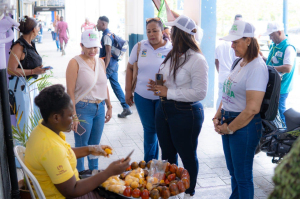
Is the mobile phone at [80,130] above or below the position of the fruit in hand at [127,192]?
above

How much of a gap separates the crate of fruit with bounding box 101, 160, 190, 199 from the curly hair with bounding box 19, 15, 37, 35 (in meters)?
2.74

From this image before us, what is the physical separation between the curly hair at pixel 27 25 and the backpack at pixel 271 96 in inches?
126

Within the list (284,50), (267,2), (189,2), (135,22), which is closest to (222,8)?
(267,2)

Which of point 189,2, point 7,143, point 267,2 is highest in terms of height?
point 267,2

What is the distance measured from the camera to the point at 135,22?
451 inches

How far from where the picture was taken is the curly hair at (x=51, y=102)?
2.20m

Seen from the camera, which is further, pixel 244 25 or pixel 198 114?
pixel 198 114

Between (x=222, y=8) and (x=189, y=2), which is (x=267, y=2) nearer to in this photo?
(x=222, y=8)

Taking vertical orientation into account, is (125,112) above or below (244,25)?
below

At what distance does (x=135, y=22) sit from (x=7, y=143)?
9.33m

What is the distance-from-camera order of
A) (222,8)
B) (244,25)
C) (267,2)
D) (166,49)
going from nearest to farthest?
(244,25) → (166,49) → (267,2) → (222,8)

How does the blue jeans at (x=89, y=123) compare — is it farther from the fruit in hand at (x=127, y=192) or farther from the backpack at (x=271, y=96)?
the backpack at (x=271, y=96)

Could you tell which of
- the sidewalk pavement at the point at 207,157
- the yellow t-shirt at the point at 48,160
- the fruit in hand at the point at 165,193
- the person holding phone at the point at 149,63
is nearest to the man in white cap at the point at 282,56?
the sidewalk pavement at the point at 207,157

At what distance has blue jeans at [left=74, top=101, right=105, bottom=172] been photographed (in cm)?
360
